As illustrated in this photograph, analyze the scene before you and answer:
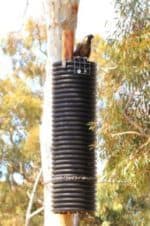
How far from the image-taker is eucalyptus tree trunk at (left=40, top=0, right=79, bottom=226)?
563 centimetres

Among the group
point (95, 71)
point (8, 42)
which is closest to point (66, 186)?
point (95, 71)

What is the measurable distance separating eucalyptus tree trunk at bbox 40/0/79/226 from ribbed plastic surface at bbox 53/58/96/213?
209 millimetres

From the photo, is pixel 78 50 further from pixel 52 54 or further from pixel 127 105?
pixel 127 105

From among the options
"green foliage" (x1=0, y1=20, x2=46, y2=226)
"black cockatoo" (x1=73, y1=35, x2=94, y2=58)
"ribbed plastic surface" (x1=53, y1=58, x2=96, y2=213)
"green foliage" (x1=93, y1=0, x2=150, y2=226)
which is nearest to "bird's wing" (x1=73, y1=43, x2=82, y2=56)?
"black cockatoo" (x1=73, y1=35, x2=94, y2=58)

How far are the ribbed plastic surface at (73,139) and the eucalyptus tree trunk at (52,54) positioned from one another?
21cm

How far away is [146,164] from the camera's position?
6004mm

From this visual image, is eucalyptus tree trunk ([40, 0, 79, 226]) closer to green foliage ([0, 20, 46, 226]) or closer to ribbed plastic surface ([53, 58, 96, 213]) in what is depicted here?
ribbed plastic surface ([53, 58, 96, 213])

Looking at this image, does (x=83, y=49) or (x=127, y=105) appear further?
(x=127, y=105)

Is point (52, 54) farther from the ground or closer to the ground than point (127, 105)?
farther from the ground

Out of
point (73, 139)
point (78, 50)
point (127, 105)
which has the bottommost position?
point (73, 139)

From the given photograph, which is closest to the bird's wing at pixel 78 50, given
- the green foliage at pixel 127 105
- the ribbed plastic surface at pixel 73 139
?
the ribbed plastic surface at pixel 73 139

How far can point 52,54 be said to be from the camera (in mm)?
5934

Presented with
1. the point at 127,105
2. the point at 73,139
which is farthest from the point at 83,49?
the point at 127,105

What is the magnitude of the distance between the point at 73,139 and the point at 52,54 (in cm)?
92
